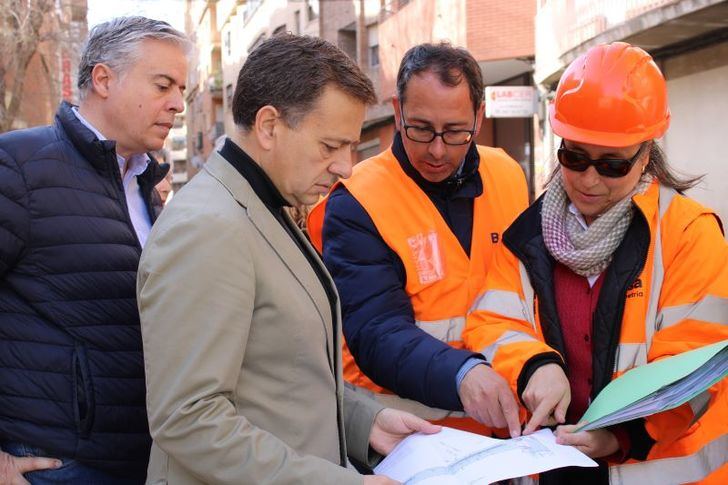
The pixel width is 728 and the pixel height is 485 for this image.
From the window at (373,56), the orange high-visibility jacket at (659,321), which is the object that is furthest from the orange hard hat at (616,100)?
the window at (373,56)

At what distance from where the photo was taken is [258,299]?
170 centimetres

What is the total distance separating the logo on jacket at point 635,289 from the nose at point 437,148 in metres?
0.77

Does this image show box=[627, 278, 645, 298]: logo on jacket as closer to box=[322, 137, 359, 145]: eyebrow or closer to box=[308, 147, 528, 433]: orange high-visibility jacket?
box=[308, 147, 528, 433]: orange high-visibility jacket

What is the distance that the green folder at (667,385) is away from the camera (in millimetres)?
1707

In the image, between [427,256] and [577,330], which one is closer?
[577,330]

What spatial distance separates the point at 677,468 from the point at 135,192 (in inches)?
69.1

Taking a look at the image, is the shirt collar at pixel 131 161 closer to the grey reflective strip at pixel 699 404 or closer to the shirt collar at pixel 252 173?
the shirt collar at pixel 252 173

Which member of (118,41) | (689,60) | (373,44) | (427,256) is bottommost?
(427,256)

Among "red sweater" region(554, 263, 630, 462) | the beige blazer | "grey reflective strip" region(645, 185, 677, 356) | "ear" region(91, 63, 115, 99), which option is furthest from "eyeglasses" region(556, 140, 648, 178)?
"ear" region(91, 63, 115, 99)

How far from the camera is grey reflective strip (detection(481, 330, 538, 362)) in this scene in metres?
2.18

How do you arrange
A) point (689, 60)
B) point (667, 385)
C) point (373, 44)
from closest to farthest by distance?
1. point (667, 385)
2. point (689, 60)
3. point (373, 44)

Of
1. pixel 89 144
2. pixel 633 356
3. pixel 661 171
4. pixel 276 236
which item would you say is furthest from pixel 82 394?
pixel 661 171

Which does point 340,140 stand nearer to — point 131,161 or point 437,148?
point 437,148

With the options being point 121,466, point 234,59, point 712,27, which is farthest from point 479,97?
point 234,59
